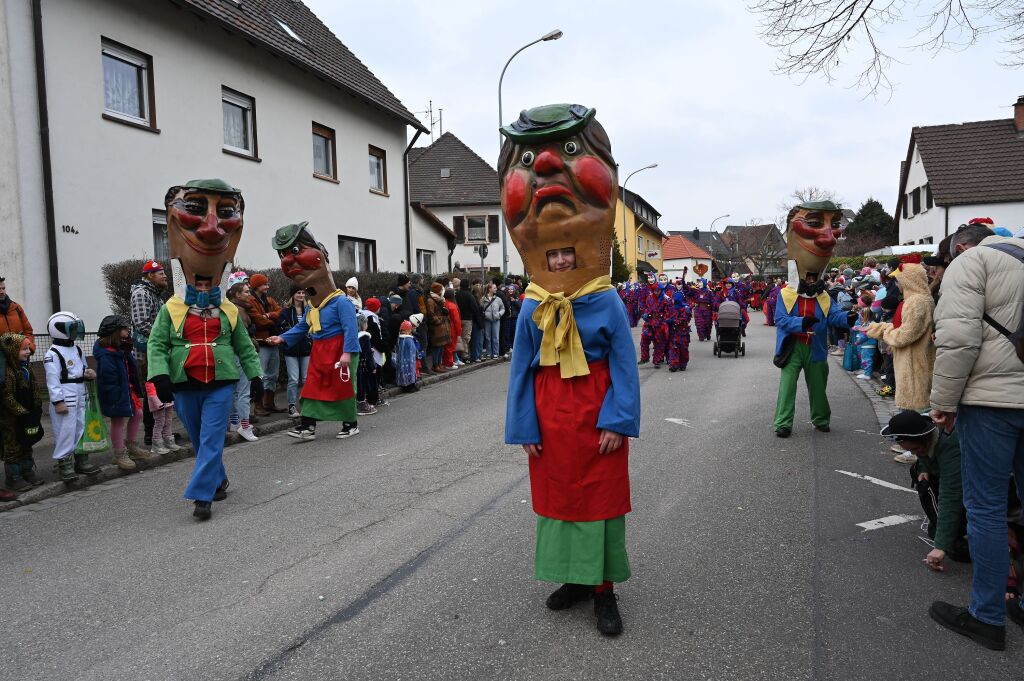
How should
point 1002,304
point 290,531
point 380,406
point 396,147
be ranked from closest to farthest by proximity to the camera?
point 1002,304 < point 290,531 < point 380,406 < point 396,147

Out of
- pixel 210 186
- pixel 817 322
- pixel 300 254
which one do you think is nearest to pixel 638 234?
pixel 817 322

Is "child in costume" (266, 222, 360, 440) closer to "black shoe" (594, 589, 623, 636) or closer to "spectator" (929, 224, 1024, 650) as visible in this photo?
"black shoe" (594, 589, 623, 636)

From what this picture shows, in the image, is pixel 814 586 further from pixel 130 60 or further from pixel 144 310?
pixel 130 60

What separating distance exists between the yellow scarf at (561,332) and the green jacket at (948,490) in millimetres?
2183

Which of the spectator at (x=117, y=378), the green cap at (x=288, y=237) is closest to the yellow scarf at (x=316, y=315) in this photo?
the green cap at (x=288, y=237)

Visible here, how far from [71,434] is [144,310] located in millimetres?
1588

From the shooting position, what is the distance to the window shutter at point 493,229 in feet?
129

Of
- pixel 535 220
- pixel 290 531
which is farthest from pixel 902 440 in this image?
pixel 290 531

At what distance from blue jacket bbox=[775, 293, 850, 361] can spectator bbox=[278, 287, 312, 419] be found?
5689 mm

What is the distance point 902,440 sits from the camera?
4.26 m

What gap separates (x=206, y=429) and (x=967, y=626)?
501 cm

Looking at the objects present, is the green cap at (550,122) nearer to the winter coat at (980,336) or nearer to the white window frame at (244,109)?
the winter coat at (980,336)

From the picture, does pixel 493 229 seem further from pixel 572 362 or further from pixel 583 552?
pixel 583 552

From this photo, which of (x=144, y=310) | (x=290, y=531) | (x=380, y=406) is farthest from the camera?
(x=380, y=406)
